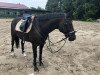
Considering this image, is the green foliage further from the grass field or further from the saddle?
the saddle

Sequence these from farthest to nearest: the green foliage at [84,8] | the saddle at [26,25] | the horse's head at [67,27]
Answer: the green foliage at [84,8], the saddle at [26,25], the horse's head at [67,27]

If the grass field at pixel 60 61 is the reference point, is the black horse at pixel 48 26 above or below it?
above

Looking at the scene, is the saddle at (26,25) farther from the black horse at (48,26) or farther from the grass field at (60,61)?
the grass field at (60,61)

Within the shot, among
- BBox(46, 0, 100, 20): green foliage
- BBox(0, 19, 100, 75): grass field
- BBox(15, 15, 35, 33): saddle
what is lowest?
BBox(46, 0, 100, 20): green foliage

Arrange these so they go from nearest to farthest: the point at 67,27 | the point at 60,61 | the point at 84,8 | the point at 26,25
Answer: the point at 67,27, the point at 26,25, the point at 60,61, the point at 84,8

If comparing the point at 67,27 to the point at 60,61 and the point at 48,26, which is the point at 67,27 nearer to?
the point at 48,26

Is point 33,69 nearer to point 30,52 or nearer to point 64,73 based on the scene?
point 64,73

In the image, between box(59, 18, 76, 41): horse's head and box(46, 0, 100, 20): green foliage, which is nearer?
box(59, 18, 76, 41): horse's head

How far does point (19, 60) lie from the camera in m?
9.97

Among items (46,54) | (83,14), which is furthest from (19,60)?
(83,14)

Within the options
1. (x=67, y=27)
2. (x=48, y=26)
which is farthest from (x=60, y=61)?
(x=67, y=27)

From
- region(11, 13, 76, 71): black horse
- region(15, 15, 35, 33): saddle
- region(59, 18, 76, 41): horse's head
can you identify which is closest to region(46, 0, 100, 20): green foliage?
region(15, 15, 35, 33): saddle

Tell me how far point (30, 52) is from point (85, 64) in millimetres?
3000

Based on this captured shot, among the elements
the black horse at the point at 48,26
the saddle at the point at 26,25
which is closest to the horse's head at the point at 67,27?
the black horse at the point at 48,26
